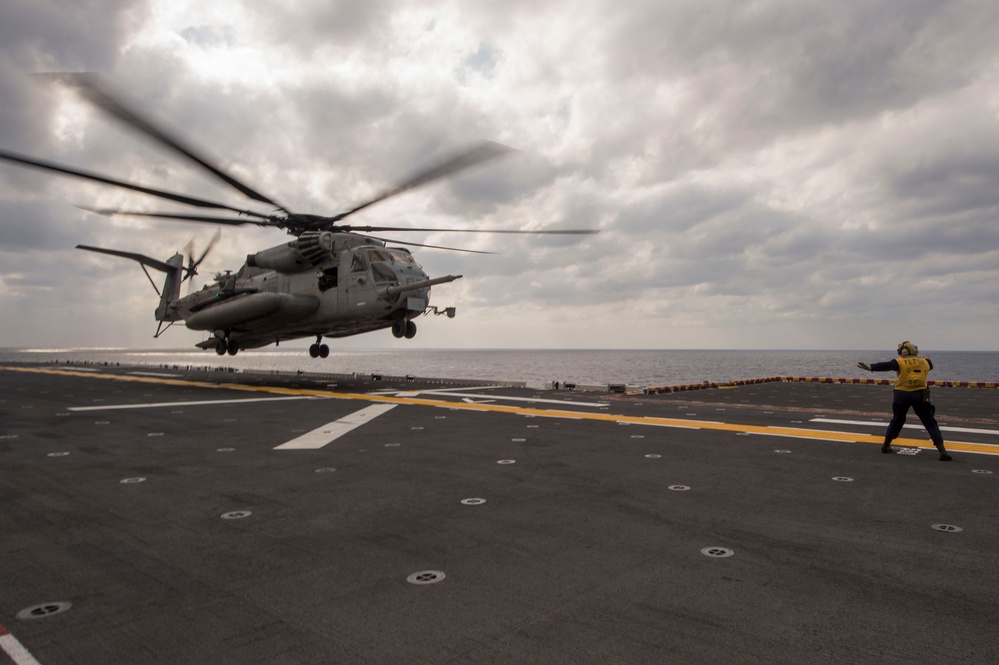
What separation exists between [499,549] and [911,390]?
7447 mm

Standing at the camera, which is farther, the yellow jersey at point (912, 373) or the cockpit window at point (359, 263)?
the cockpit window at point (359, 263)

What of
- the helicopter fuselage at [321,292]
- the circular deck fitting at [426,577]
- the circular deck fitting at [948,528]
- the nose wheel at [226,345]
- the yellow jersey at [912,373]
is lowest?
the circular deck fitting at [426,577]

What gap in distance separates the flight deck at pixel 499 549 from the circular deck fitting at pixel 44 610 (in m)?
0.03

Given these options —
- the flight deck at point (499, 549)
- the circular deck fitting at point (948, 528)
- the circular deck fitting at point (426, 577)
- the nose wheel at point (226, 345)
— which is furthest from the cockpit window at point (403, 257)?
the circular deck fitting at point (948, 528)

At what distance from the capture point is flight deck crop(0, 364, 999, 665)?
10.6ft

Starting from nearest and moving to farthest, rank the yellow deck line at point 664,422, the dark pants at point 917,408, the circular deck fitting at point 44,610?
the circular deck fitting at point 44,610 < the dark pants at point 917,408 < the yellow deck line at point 664,422

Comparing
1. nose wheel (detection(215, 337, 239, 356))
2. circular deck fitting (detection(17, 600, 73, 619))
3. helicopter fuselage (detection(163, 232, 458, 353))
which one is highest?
helicopter fuselage (detection(163, 232, 458, 353))

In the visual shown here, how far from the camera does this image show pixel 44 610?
3.64 meters

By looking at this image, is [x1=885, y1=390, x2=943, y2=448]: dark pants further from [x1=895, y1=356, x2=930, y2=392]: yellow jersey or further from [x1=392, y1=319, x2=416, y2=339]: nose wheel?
[x1=392, y1=319, x2=416, y2=339]: nose wheel

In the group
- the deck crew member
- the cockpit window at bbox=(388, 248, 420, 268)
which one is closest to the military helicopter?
the cockpit window at bbox=(388, 248, 420, 268)

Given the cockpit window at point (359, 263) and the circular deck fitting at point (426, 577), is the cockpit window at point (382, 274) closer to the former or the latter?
the cockpit window at point (359, 263)

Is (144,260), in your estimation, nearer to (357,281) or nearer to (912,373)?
(357,281)

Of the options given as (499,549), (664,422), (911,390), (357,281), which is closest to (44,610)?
(499,549)

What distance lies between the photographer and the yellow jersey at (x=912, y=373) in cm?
857
